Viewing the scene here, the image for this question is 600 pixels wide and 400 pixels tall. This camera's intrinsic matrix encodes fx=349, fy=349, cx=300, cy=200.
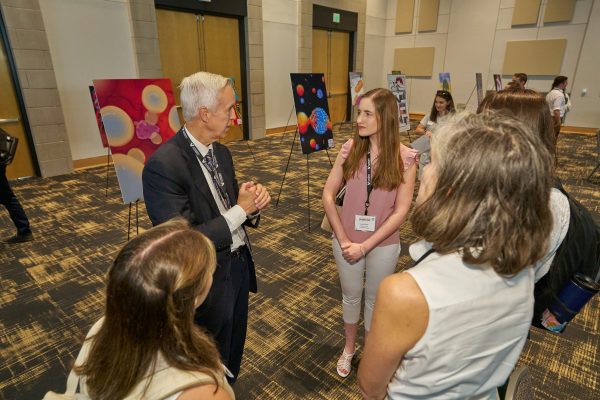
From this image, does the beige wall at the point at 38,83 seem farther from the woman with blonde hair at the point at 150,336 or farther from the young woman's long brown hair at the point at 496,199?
the young woman's long brown hair at the point at 496,199

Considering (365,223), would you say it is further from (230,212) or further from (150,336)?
(150,336)

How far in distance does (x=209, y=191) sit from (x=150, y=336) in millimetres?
741

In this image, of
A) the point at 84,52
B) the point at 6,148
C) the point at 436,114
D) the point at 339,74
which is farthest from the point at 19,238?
the point at 339,74

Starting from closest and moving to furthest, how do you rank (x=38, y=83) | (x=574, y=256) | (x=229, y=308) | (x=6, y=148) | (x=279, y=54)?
1. (x=574, y=256)
2. (x=229, y=308)
3. (x=6, y=148)
4. (x=38, y=83)
5. (x=279, y=54)

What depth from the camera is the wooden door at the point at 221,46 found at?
689 centimetres

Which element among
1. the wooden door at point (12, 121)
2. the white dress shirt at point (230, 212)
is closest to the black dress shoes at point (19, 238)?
the wooden door at point (12, 121)

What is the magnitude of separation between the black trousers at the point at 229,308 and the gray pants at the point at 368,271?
49cm

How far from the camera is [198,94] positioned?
1.41 meters

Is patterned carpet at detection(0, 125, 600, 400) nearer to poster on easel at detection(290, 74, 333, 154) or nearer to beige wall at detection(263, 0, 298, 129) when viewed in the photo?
poster on easel at detection(290, 74, 333, 154)

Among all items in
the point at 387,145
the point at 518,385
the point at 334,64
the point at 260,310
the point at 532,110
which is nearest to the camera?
the point at 518,385

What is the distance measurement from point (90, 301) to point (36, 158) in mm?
3854

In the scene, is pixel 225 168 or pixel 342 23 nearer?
pixel 225 168

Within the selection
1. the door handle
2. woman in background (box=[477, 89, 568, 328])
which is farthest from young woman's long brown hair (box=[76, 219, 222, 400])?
the door handle

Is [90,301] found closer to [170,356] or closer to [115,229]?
[115,229]
